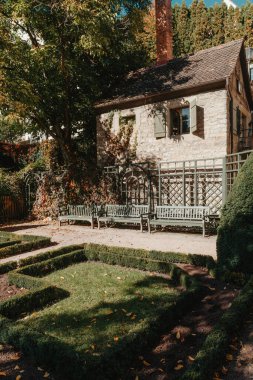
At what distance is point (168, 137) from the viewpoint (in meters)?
14.6

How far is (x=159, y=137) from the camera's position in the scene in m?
14.8

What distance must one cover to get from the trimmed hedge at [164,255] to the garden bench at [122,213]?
13.1ft

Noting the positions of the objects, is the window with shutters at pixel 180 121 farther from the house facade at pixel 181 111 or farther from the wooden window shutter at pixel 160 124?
the wooden window shutter at pixel 160 124

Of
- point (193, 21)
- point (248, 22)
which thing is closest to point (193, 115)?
point (248, 22)

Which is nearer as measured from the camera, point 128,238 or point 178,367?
point 178,367

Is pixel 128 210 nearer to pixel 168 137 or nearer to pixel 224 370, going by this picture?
pixel 168 137

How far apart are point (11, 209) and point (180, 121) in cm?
1001

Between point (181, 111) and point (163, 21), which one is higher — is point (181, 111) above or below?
below

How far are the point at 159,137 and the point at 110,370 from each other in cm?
1243

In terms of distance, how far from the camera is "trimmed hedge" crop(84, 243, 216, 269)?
6.81 meters

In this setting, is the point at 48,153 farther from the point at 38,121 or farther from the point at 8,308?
the point at 8,308

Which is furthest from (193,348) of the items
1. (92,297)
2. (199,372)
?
(92,297)

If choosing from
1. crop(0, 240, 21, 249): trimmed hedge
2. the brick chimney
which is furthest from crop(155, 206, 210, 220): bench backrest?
the brick chimney

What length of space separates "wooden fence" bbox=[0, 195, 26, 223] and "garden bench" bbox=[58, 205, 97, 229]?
11.7ft
